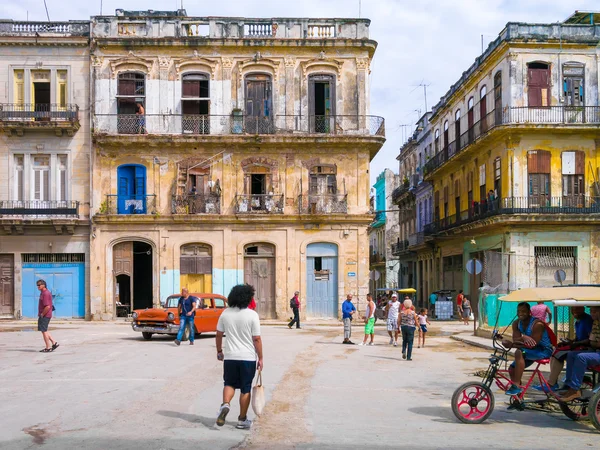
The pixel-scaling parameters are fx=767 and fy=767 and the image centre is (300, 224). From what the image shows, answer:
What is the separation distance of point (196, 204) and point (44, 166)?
7.39 meters

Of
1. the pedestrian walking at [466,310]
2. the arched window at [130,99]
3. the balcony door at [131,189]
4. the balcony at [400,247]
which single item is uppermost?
the arched window at [130,99]

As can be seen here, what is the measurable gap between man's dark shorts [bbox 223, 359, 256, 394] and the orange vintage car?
13.1 metres

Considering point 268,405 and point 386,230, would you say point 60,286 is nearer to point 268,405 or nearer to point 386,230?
point 268,405

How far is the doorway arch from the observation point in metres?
36.0

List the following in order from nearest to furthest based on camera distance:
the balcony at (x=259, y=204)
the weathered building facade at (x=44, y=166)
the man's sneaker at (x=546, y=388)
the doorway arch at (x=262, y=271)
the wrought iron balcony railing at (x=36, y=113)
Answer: the man's sneaker at (x=546, y=388), the wrought iron balcony railing at (x=36, y=113), the weathered building facade at (x=44, y=166), the balcony at (x=259, y=204), the doorway arch at (x=262, y=271)

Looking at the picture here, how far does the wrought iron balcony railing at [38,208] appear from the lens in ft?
116

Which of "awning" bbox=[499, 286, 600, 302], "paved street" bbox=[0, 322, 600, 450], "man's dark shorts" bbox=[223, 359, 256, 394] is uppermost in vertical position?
"awning" bbox=[499, 286, 600, 302]

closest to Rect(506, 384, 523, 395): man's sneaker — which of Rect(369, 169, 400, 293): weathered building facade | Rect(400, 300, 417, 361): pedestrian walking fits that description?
Rect(400, 300, 417, 361): pedestrian walking

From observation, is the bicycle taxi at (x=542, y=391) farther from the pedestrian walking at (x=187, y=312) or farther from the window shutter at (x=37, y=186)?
the window shutter at (x=37, y=186)

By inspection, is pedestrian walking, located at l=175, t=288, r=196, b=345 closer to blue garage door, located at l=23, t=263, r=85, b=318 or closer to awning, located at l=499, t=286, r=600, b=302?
awning, located at l=499, t=286, r=600, b=302

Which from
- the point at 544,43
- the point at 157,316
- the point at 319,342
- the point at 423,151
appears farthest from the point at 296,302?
the point at 423,151

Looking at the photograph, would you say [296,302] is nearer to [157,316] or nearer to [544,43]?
[157,316]

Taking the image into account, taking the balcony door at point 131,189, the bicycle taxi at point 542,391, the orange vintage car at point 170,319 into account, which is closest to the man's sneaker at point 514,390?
the bicycle taxi at point 542,391

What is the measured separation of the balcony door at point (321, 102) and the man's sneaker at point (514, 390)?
1043 inches
